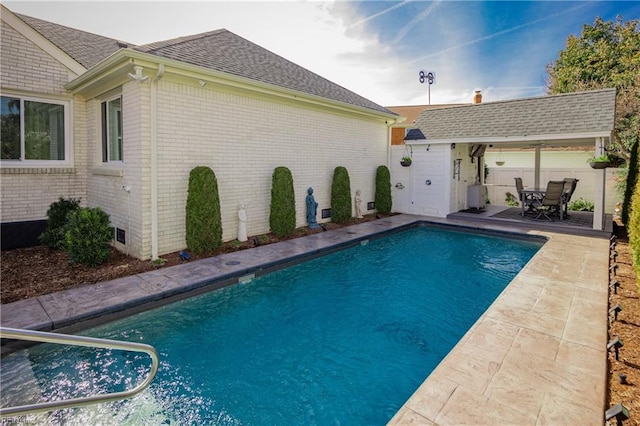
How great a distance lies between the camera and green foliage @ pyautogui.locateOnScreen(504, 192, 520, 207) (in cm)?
1474

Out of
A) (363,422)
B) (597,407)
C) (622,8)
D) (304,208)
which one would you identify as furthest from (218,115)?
(622,8)

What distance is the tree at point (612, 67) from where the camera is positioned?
1600cm

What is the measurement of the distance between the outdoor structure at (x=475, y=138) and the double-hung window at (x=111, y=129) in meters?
9.13

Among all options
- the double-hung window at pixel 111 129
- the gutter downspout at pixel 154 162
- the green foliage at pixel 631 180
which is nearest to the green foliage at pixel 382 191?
the green foliage at pixel 631 180

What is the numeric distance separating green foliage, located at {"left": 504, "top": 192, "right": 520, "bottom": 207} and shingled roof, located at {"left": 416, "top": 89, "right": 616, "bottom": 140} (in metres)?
4.47

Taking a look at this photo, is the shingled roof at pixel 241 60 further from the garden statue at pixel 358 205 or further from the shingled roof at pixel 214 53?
the garden statue at pixel 358 205

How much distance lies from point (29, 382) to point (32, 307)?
1.61 m

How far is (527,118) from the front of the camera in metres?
10.9

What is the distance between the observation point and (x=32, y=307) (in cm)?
437

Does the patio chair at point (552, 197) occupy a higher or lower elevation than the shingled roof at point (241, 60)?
lower

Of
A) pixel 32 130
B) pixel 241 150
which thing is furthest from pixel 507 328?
pixel 32 130

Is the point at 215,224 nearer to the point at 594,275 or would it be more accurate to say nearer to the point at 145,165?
the point at 145,165

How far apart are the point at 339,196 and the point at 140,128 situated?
574cm

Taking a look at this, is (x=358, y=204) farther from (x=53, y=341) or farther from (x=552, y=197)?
(x=53, y=341)
